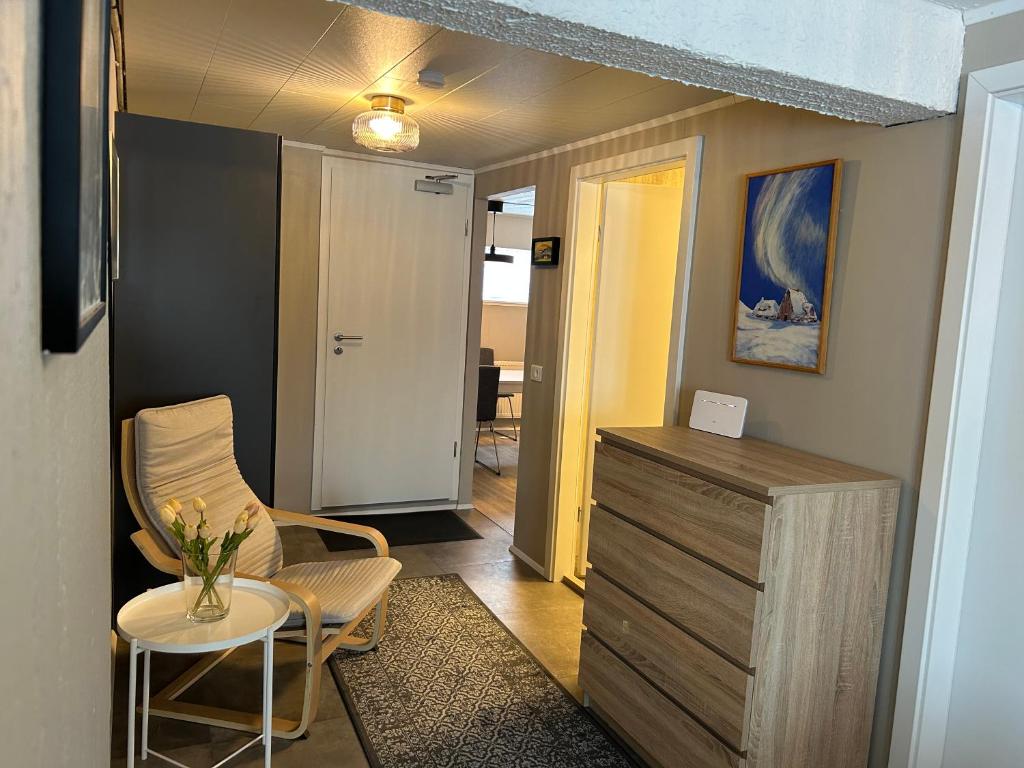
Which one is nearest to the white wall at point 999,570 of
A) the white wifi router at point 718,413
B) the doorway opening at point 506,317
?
the white wifi router at point 718,413

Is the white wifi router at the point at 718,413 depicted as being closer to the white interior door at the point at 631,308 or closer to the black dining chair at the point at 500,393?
the white interior door at the point at 631,308

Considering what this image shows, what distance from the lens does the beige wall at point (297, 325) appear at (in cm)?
464

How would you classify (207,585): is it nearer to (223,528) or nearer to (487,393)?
(223,528)

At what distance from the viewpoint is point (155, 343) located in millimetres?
2922

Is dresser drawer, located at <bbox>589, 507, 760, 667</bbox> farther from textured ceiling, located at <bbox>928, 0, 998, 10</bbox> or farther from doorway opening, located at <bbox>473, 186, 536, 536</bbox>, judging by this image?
doorway opening, located at <bbox>473, 186, 536, 536</bbox>

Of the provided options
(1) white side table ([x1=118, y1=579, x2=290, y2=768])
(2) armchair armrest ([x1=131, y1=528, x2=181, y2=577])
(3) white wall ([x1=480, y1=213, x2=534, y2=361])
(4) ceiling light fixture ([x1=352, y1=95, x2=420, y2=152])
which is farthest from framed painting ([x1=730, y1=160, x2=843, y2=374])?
(3) white wall ([x1=480, y1=213, x2=534, y2=361])

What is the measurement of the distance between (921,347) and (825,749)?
116cm

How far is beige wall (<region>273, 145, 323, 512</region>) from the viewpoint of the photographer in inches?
183

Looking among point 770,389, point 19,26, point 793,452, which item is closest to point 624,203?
point 770,389

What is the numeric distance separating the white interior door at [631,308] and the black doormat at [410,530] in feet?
3.30

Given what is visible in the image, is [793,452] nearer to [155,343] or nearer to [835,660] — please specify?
[835,660]

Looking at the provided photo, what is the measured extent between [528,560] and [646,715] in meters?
1.92

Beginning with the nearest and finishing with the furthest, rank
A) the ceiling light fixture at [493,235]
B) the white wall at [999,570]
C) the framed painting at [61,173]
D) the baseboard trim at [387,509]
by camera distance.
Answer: the framed painting at [61,173] → the white wall at [999,570] → the baseboard trim at [387,509] → the ceiling light fixture at [493,235]

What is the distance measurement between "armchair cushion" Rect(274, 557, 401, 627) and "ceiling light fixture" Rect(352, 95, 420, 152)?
173 cm
